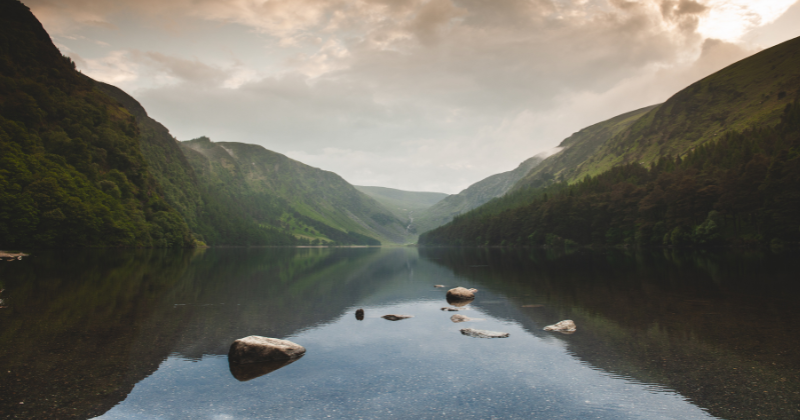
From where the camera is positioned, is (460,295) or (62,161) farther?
(62,161)

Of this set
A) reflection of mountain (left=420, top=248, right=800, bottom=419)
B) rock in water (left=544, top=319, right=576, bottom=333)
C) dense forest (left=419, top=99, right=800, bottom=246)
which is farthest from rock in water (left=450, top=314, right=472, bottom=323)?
dense forest (left=419, top=99, right=800, bottom=246)

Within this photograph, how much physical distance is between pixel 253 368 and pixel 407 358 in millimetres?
6458

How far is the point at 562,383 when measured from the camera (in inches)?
559

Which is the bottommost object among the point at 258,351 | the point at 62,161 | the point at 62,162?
the point at 258,351

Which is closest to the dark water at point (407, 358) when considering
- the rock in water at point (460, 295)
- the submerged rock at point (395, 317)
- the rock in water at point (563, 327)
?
the rock in water at point (563, 327)

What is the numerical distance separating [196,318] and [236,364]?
10.9m

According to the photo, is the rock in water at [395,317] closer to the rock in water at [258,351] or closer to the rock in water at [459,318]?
the rock in water at [459,318]

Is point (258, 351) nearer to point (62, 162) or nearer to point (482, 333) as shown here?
point (482, 333)

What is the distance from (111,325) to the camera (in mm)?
22250

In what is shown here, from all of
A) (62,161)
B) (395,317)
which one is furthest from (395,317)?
(62,161)

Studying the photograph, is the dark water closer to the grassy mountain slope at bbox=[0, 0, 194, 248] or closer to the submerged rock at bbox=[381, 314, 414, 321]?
the submerged rock at bbox=[381, 314, 414, 321]

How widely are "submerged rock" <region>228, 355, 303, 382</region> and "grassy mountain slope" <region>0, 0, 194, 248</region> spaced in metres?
107

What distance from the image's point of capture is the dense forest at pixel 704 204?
89.2m

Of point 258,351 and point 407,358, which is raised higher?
point 258,351
